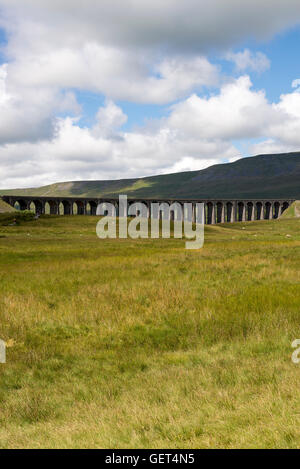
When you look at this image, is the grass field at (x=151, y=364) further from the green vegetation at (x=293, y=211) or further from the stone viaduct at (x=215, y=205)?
the green vegetation at (x=293, y=211)

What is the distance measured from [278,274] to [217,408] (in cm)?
1605

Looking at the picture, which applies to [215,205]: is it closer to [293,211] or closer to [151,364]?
[293,211]

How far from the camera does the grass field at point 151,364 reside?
5590 mm

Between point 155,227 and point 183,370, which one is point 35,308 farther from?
point 155,227

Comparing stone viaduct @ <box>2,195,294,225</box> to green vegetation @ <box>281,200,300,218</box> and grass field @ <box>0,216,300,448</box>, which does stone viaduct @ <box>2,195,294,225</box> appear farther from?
grass field @ <box>0,216,300,448</box>

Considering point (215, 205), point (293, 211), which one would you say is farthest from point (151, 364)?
point (215, 205)

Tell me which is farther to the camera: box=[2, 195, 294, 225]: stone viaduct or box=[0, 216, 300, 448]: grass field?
box=[2, 195, 294, 225]: stone viaduct

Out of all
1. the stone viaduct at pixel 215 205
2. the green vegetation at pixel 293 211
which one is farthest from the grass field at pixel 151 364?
the green vegetation at pixel 293 211

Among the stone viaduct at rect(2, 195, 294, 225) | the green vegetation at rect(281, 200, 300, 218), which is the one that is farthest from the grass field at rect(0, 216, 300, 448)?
the green vegetation at rect(281, 200, 300, 218)

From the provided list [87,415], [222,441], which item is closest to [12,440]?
[87,415]

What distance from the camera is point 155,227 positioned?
8938 cm

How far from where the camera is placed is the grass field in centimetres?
559

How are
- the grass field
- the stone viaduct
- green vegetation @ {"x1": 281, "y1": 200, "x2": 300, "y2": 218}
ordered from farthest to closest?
1. green vegetation @ {"x1": 281, "y1": 200, "x2": 300, "y2": 218}
2. the stone viaduct
3. the grass field

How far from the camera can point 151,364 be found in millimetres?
9227
